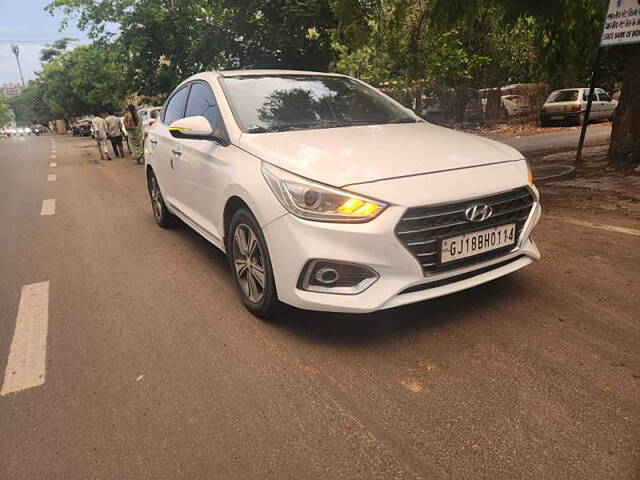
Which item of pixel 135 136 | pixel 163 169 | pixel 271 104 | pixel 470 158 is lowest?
pixel 135 136

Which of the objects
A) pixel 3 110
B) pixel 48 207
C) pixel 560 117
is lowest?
pixel 3 110

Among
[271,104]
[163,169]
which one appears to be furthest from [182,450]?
[163,169]

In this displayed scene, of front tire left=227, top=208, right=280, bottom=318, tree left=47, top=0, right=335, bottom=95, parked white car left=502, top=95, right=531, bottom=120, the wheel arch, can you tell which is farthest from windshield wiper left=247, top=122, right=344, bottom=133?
parked white car left=502, top=95, right=531, bottom=120

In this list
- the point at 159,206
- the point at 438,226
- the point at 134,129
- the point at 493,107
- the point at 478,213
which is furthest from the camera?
the point at 493,107

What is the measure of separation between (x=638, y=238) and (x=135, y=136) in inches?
559

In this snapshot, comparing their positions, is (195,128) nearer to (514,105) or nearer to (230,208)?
(230,208)

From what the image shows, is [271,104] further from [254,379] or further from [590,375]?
[590,375]

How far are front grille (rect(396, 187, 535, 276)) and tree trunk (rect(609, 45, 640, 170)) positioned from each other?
5.56 meters

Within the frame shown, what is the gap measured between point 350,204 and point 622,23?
5.42 meters

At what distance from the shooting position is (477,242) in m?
2.83

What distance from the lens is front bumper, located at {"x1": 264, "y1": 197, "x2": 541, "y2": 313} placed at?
8.57 feet

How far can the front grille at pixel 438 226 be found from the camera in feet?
8.65

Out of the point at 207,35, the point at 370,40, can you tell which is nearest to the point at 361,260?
the point at 370,40

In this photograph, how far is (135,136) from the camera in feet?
50.5
